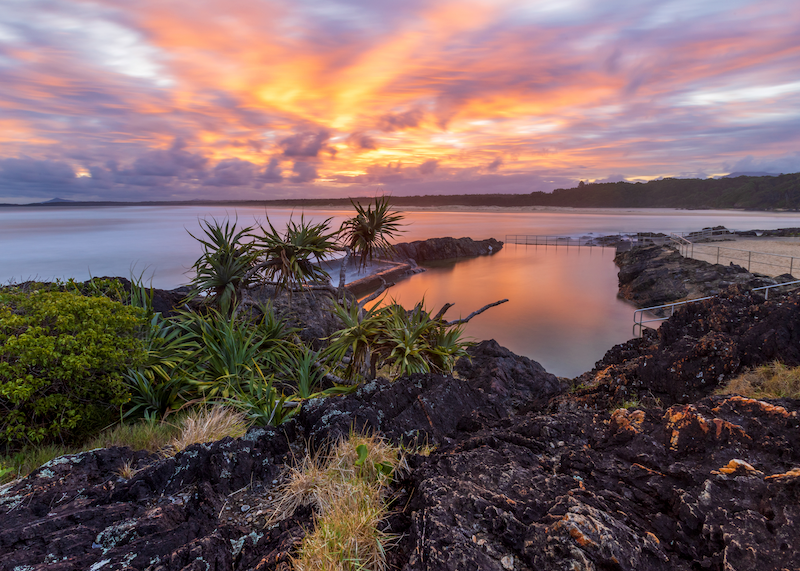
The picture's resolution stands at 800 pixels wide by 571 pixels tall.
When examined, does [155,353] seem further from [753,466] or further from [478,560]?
[753,466]

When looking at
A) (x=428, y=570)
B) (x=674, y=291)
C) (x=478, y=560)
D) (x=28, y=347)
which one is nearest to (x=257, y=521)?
(x=428, y=570)

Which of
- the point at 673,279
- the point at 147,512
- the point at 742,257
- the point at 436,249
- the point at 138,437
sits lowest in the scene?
the point at 673,279

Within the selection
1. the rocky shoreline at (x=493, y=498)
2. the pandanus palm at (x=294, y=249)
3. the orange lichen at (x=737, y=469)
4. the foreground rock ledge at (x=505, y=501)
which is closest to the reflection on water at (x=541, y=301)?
the pandanus palm at (x=294, y=249)

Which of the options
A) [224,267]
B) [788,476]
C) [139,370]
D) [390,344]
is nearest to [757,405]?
[788,476]

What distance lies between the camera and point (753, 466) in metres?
2.21

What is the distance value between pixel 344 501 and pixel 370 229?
834cm

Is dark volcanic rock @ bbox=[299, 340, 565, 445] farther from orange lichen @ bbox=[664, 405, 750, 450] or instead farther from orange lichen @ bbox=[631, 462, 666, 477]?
orange lichen @ bbox=[664, 405, 750, 450]

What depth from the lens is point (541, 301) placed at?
93.0 feet

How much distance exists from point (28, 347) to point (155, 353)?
177 centimetres

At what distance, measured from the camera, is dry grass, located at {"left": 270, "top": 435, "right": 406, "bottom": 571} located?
208 cm

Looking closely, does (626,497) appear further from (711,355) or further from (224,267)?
(224,267)

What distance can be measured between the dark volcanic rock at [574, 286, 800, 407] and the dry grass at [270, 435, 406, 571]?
418cm

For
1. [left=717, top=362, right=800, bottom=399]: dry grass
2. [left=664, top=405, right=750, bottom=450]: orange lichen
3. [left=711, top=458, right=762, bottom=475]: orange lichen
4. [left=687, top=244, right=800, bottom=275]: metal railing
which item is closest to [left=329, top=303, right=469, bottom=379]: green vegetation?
[left=664, top=405, right=750, bottom=450]: orange lichen

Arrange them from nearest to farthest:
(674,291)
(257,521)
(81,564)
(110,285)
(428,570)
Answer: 1. (428,570)
2. (81,564)
3. (257,521)
4. (110,285)
5. (674,291)
